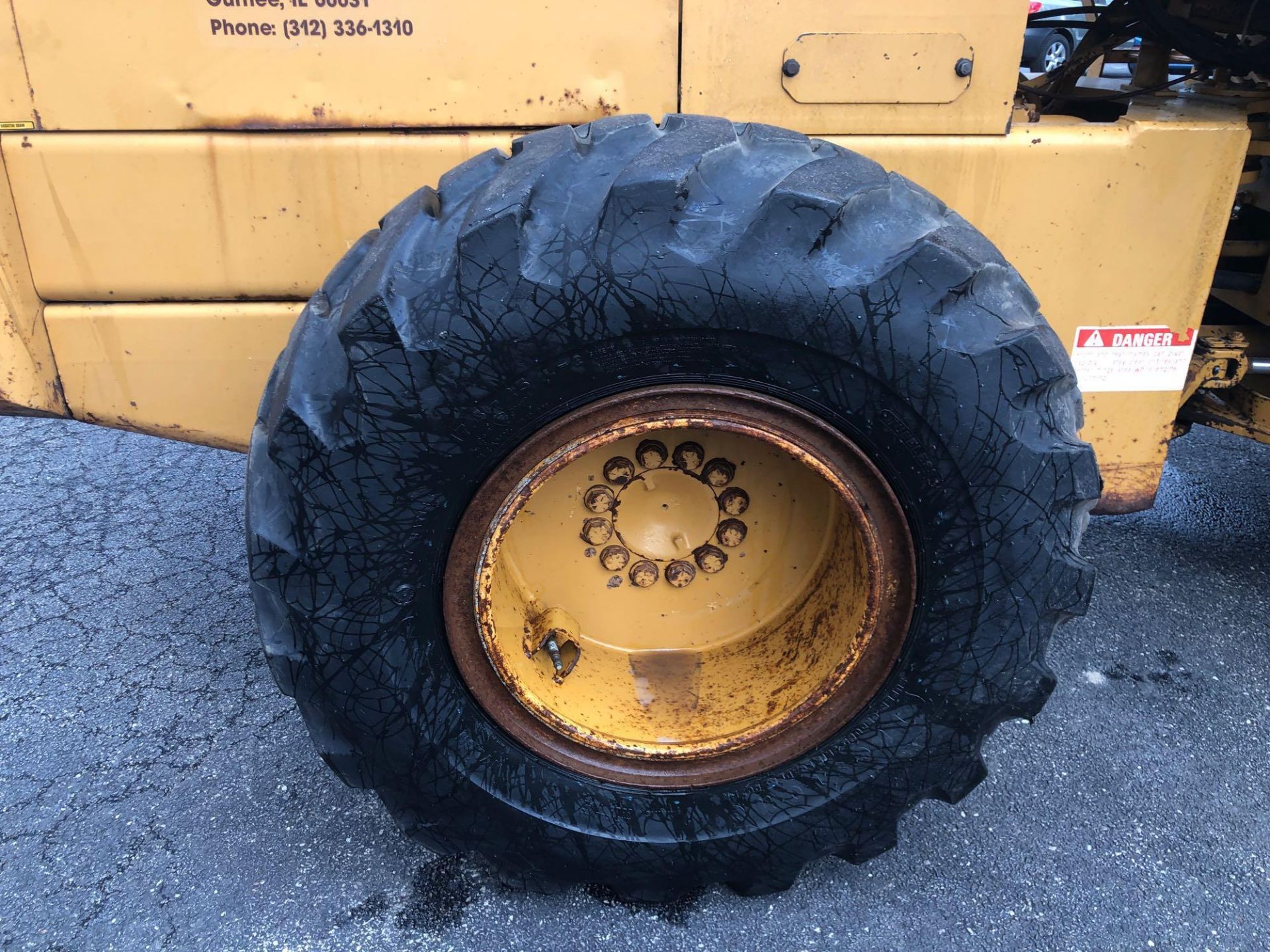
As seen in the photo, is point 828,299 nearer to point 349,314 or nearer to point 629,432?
point 629,432

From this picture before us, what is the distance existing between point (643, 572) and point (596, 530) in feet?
0.45

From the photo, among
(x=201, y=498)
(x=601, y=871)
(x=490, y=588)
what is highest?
(x=490, y=588)

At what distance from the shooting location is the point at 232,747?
7.64 ft

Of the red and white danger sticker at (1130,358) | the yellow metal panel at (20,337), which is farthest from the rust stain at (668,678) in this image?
the yellow metal panel at (20,337)

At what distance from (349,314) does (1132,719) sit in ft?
7.15

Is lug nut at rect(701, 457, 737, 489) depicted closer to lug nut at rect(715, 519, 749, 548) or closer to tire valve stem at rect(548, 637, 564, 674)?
lug nut at rect(715, 519, 749, 548)

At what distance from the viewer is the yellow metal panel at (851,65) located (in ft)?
6.01

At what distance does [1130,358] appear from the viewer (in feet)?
7.15

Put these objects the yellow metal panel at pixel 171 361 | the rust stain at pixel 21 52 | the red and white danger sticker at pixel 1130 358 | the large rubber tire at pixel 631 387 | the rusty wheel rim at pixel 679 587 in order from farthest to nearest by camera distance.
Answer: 1. the red and white danger sticker at pixel 1130 358
2. the yellow metal panel at pixel 171 361
3. the rust stain at pixel 21 52
4. the rusty wheel rim at pixel 679 587
5. the large rubber tire at pixel 631 387

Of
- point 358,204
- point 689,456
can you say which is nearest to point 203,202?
point 358,204

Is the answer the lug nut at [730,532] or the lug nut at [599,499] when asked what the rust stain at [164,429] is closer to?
the lug nut at [599,499]

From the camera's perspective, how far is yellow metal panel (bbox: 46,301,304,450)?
2.00 m

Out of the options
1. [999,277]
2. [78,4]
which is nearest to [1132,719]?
[999,277]

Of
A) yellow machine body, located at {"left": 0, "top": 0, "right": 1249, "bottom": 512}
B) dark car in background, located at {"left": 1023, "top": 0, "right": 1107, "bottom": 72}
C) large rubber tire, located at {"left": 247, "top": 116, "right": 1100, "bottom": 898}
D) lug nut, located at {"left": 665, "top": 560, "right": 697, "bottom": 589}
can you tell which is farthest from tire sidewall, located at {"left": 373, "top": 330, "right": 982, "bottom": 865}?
dark car in background, located at {"left": 1023, "top": 0, "right": 1107, "bottom": 72}
